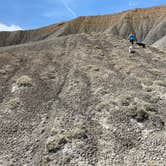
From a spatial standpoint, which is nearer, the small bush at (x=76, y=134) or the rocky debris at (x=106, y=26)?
the small bush at (x=76, y=134)

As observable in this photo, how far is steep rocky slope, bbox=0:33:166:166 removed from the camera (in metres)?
8.43

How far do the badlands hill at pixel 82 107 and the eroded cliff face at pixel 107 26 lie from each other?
5576cm

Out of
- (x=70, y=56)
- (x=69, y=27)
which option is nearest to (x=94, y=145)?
(x=70, y=56)

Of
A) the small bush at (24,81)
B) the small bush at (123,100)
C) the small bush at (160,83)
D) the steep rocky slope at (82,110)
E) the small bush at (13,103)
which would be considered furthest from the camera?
the small bush at (24,81)

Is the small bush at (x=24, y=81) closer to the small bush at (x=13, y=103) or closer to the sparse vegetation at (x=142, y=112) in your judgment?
the small bush at (x=13, y=103)

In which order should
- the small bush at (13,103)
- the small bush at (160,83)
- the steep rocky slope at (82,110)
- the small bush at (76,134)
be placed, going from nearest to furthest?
the steep rocky slope at (82,110), the small bush at (76,134), the small bush at (13,103), the small bush at (160,83)

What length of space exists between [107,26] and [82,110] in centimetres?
7690

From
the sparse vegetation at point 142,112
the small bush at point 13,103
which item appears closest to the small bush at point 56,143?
the sparse vegetation at point 142,112

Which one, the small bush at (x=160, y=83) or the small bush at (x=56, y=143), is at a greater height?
the small bush at (x=160, y=83)

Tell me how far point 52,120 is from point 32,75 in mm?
6048

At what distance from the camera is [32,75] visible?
15688 mm

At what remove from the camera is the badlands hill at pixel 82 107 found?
845 centimetres

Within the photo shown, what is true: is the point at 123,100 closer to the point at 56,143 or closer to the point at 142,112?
the point at 142,112

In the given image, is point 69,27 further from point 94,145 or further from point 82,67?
point 94,145
